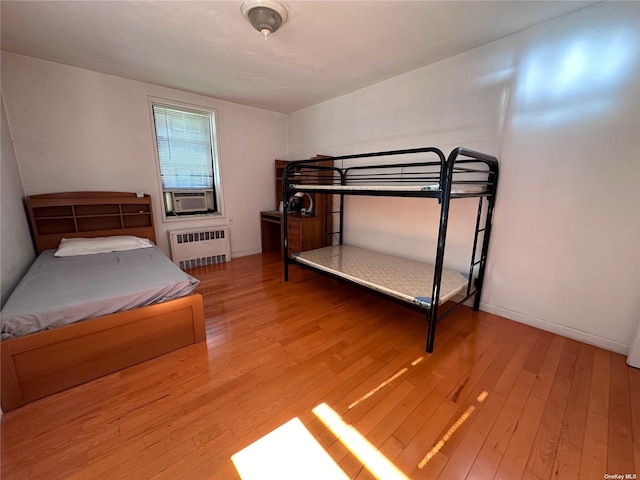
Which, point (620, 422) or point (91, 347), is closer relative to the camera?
point (620, 422)

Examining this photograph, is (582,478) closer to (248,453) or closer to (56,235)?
(248,453)

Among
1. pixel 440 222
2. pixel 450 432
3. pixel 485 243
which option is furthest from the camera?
pixel 485 243

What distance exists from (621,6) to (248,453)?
11.5ft

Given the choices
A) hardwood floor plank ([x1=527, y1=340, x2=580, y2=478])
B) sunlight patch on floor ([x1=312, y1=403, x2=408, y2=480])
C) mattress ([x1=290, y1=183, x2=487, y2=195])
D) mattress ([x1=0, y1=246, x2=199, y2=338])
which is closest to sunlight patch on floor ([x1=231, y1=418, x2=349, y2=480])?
sunlight patch on floor ([x1=312, y1=403, x2=408, y2=480])

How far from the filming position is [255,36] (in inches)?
84.4

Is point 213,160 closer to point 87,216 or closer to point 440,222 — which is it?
point 87,216

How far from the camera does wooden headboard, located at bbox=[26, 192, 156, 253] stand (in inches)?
108

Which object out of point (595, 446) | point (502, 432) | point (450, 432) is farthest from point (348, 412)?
point (595, 446)

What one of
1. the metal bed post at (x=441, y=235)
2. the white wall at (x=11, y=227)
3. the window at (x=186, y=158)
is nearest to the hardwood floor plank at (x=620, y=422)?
the metal bed post at (x=441, y=235)

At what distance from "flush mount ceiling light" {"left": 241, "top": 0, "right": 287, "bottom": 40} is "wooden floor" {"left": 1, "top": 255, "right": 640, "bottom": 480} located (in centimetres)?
236

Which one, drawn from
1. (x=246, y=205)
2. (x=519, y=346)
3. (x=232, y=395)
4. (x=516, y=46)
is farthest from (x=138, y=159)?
(x=519, y=346)

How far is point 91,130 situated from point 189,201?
4.29ft

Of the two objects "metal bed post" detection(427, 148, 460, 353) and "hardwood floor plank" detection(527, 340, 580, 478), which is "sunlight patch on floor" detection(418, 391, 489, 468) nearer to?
"hardwood floor plank" detection(527, 340, 580, 478)

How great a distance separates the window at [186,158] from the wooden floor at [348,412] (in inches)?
93.6
